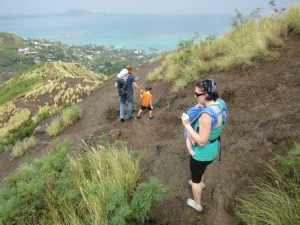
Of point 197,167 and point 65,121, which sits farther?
point 65,121

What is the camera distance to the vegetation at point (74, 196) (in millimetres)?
3297

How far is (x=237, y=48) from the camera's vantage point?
880cm

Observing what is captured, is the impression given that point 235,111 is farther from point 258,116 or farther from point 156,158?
point 156,158

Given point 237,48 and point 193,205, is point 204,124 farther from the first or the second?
point 237,48

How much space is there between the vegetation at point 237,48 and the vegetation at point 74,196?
5.46 meters

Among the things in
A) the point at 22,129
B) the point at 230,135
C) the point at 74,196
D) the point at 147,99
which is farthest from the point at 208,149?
the point at 22,129

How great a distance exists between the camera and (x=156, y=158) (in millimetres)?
5500

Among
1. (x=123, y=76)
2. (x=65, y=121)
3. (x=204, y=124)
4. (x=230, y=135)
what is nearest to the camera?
(x=204, y=124)

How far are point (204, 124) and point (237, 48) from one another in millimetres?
6465

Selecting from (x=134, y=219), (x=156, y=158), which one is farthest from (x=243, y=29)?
(x=134, y=219)

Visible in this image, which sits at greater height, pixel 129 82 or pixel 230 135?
pixel 129 82

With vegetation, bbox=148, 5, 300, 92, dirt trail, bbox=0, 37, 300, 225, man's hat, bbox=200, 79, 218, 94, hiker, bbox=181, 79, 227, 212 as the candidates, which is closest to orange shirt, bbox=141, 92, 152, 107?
dirt trail, bbox=0, 37, 300, 225

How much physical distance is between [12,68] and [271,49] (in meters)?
125

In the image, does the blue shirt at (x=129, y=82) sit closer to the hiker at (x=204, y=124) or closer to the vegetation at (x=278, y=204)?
the hiker at (x=204, y=124)
